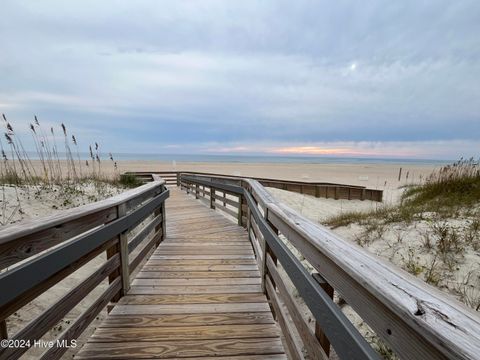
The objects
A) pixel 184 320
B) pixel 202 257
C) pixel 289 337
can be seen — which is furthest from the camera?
pixel 202 257

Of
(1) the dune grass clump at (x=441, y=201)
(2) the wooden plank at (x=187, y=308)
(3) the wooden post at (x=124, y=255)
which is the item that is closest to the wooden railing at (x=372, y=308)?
(2) the wooden plank at (x=187, y=308)

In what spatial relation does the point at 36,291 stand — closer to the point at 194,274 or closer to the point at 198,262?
the point at 194,274

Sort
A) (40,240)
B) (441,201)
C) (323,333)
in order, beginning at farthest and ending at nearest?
(441,201), (40,240), (323,333)

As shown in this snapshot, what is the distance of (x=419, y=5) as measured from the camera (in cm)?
703

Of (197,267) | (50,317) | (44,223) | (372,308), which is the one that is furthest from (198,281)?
(372,308)

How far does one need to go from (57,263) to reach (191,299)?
5.24 feet

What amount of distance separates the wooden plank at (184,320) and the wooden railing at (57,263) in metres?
0.24

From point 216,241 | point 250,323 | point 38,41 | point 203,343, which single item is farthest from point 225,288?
point 38,41

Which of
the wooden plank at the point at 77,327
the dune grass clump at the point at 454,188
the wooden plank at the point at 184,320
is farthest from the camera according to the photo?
the dune grass clump at the point at 454,188

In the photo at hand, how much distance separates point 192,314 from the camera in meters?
2.55

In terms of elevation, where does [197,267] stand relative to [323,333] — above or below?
below

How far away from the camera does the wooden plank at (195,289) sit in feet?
9.70

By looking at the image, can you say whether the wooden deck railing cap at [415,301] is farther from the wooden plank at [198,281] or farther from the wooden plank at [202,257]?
the wooden plank at [202,257]

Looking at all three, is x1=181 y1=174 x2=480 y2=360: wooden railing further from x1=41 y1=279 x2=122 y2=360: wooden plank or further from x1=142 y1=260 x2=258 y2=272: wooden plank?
x1=142 y1=260 x2=258 y2=272: wooden plank
